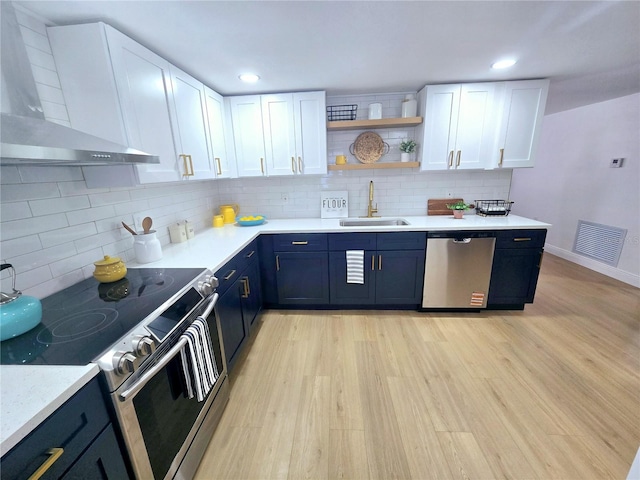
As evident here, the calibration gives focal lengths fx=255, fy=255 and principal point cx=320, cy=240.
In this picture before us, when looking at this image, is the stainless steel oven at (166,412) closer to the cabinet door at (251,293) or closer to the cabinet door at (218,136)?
the cabinet door at (251,293)

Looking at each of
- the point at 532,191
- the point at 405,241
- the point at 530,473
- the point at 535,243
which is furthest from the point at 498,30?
the point at 532,191

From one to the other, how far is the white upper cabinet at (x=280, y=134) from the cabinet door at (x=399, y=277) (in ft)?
3.75

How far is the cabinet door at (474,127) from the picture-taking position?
2.43m

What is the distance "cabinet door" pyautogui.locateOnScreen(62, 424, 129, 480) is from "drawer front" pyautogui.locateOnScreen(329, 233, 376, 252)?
6.44 ft

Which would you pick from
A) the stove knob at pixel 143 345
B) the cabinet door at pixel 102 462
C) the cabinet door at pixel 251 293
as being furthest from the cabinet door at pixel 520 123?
the cabinet door at pixel 102 462

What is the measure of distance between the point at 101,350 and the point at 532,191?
5917mm

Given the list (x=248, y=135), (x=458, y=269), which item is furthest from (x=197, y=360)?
(x=458, y=269)

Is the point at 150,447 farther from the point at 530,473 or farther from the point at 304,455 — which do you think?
the point at 530,473

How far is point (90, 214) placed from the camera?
1.47 meters

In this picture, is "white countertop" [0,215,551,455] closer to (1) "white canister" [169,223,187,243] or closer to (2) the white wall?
(1) "white canister" [169,223,187,243]

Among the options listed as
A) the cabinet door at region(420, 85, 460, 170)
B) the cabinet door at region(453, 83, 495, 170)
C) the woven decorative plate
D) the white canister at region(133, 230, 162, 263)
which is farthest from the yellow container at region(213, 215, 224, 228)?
the cabinet door at region(453, 83, 495, 170)

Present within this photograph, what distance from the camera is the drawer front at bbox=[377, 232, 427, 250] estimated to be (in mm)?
2455

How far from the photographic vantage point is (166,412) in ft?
3.63

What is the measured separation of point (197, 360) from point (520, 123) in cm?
330
